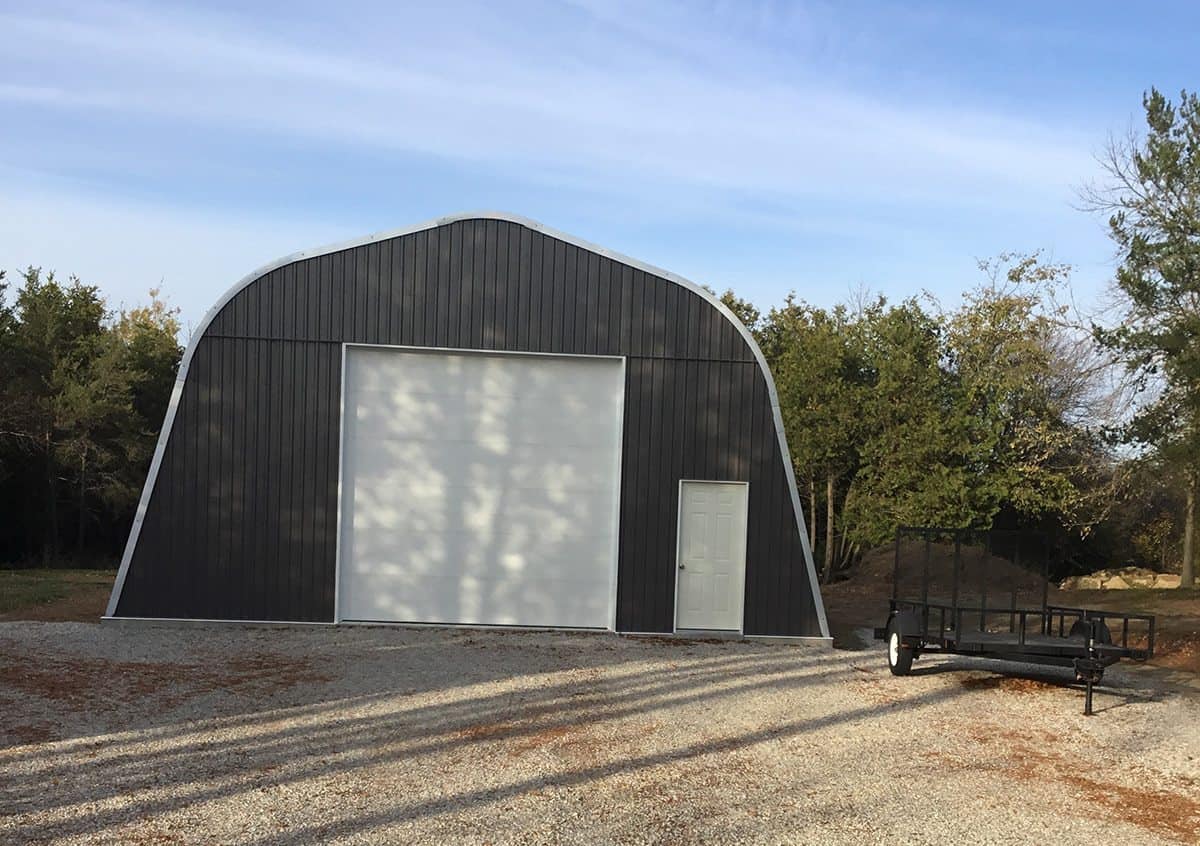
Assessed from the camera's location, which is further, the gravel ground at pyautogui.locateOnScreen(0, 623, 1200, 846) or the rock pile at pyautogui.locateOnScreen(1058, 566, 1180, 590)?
the rock pile at pyautogui.locateOnScreen(1058, 566, 1180, 590)

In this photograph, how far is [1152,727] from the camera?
8609 millimetres

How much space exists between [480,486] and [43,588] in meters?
8.58

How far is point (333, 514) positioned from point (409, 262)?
3238 millimetres

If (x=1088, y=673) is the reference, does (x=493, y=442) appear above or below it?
above

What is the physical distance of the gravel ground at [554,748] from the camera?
17.8ft

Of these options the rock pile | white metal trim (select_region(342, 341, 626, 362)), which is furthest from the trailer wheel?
the rock pile

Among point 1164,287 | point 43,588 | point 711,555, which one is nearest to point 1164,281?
point 1164,287

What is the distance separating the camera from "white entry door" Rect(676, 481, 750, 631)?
1249 cm

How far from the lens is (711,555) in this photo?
12.5m

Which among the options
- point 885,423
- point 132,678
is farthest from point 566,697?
point 885,423

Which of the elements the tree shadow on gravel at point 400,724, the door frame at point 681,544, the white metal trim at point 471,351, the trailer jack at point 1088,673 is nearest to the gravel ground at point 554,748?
the tree shadow on gravel at point 400,724

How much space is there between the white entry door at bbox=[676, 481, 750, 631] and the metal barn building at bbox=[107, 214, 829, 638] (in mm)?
28

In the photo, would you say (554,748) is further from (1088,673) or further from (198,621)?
(198,621)

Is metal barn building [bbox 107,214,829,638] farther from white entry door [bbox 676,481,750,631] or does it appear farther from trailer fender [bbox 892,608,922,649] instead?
trailer fender [bbox 892,608,922,649]
